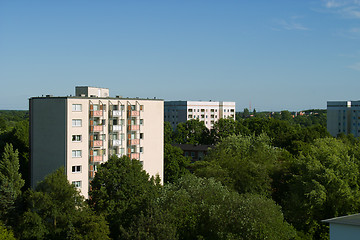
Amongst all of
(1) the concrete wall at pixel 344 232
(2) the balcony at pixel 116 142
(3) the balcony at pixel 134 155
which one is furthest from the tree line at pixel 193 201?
(2) the balcony at pixel 116 142

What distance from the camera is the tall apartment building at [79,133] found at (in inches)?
1927

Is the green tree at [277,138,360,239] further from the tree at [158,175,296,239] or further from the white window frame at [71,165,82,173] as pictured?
the white window frame at [71,165,82,173]

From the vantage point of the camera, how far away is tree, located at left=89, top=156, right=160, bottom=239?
37.6m

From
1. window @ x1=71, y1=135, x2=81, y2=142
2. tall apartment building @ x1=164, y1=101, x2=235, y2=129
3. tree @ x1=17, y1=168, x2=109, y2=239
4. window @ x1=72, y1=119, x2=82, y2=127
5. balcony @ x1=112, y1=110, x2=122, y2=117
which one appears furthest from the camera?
tall apartment building @ x1=164, y1=101, x2=235, y2=129

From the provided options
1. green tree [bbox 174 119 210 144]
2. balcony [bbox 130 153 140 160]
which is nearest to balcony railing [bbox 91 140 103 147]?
balcony [bbox 130 153 140 160]

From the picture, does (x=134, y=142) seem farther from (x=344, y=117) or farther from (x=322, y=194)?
(x=344, y=117)

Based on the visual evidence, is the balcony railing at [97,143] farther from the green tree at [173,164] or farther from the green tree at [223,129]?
the green tree at [223,129]

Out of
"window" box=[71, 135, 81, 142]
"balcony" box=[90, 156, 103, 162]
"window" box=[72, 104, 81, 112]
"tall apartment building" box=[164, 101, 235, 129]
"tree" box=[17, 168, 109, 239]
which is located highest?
"tall apartment building" box=[164, 101, 235, 129]

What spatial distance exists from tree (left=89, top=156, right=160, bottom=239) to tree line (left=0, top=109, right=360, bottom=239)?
3.5 inches

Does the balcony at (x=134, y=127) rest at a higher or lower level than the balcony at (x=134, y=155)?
higher

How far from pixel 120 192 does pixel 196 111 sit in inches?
4687

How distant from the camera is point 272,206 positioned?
1309 inches

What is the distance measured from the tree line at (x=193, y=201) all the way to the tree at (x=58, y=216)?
83mm

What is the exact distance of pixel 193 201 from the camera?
1374 inches
